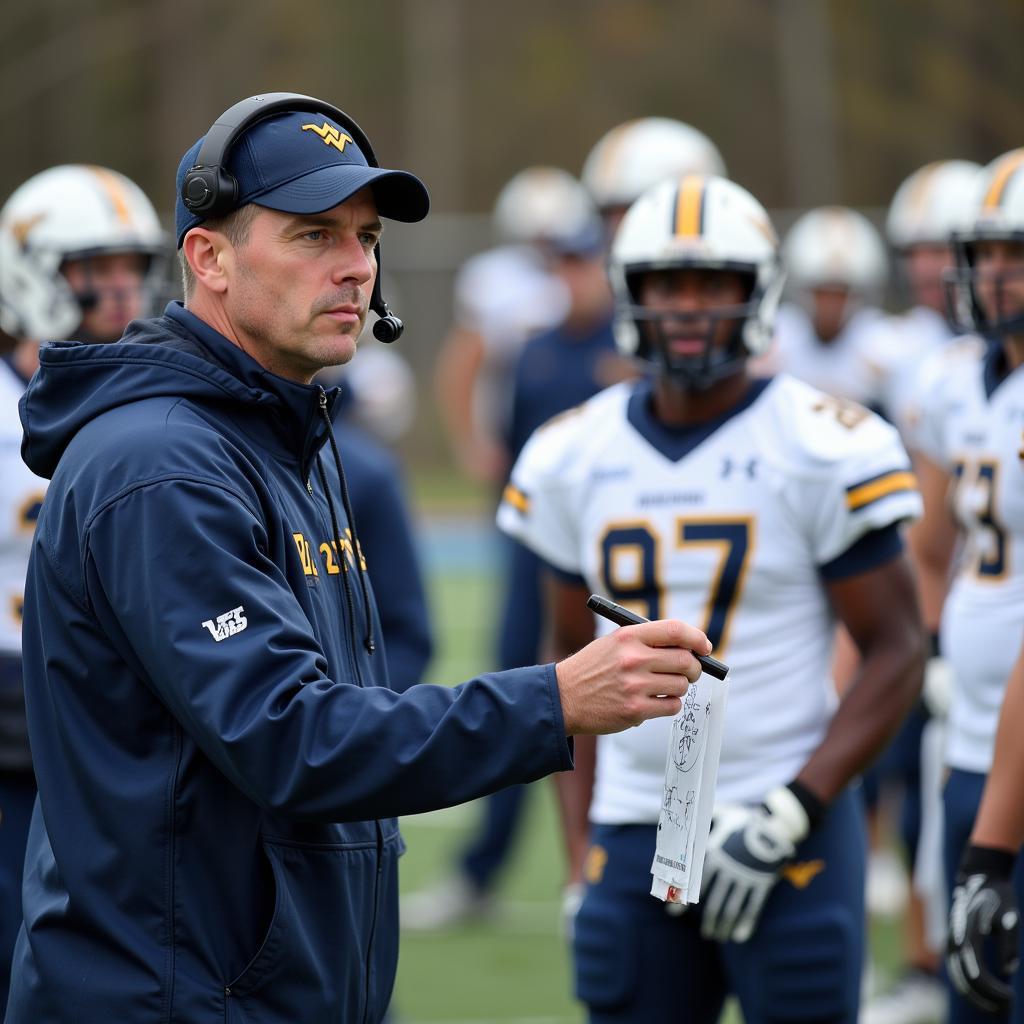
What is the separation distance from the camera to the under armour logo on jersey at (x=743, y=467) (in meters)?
3.70

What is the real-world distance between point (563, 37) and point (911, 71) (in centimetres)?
498

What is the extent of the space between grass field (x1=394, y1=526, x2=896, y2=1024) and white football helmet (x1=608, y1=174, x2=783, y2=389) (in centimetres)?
256

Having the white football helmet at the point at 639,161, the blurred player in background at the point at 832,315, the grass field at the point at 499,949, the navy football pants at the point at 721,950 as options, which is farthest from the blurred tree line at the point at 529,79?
the navy football pants at the point at 721,950

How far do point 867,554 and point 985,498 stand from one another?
0.56 metres

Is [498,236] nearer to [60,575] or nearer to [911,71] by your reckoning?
[911,71]

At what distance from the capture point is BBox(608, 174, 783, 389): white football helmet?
3854mm

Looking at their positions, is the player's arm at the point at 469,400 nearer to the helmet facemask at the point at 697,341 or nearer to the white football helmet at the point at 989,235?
the white football helmet at the point at 989,235

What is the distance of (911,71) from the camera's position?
81.1 ft

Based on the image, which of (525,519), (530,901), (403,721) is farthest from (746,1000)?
(530,901)

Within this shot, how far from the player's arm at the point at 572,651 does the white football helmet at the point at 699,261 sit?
55 cm

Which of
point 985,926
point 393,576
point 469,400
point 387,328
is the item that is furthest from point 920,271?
point 387,328

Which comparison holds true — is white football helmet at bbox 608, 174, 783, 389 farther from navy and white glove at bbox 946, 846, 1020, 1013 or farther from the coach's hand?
the coach's hand

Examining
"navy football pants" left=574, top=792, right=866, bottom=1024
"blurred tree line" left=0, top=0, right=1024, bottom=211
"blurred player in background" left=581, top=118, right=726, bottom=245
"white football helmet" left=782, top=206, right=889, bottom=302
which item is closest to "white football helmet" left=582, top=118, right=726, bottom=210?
"blurred player in background" left=581, top=118, right=726, bottom=245

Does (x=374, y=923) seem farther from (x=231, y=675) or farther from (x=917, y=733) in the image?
(x=917, y=733)
